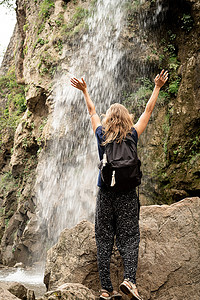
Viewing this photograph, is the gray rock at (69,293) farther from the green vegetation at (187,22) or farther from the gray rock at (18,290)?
the green vegetation at (187,22)

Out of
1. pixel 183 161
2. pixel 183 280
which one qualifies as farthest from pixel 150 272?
pixel 183 161

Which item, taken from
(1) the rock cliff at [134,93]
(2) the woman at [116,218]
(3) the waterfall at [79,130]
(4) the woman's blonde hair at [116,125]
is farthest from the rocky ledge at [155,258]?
(3) the waterfall at [79,130]

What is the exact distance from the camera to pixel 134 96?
9141mm

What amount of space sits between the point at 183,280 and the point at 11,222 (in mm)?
8890

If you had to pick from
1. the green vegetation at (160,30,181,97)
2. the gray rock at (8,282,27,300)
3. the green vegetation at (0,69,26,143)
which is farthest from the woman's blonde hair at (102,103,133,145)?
the green vegetation at (0,69,26,143)

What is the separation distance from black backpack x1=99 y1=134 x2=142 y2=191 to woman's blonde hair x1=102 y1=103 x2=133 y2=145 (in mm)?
103

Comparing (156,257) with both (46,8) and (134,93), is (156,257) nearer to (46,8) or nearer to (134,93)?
(134,93)

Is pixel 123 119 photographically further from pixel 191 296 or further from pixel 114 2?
pixel 114 2

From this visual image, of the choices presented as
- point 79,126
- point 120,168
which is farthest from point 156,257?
point 79,126

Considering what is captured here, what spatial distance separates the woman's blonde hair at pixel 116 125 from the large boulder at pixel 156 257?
1361mm

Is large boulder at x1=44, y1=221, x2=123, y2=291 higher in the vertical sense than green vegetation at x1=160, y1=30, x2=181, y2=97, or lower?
lower

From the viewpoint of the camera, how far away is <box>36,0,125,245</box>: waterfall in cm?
885

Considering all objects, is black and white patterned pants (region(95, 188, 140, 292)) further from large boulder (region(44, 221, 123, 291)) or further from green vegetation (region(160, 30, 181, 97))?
green vegetation (region(160, 30, 181, 97))

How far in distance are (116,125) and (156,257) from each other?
1.70 meters
